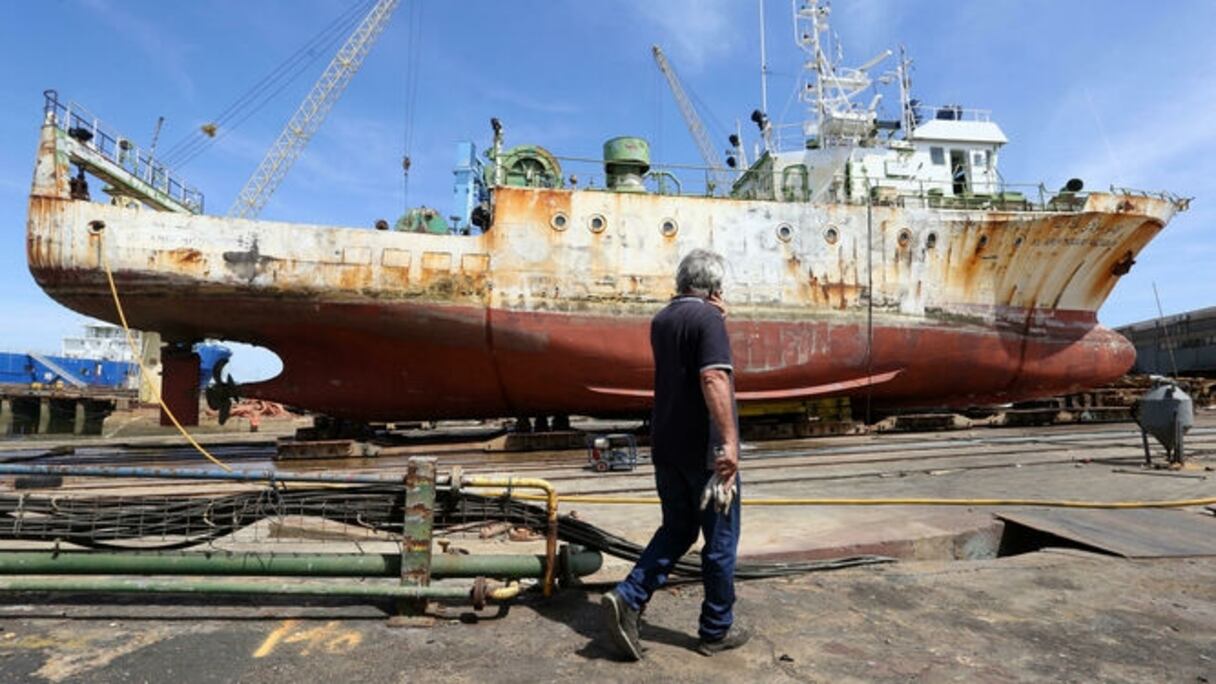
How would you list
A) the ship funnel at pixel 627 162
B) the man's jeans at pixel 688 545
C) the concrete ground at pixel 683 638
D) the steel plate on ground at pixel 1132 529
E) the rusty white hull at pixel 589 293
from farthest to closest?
the ship funnel at pixel 627 162, the rusty white hull at pixel 589 293, the steel plate on ground at pixel 1132 529, the man's jeans at pixel 688 545, the concrete ground at pixel 683 638

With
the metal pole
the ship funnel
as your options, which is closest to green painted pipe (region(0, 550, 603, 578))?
the metal pole

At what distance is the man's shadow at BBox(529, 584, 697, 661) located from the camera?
274 centimetres

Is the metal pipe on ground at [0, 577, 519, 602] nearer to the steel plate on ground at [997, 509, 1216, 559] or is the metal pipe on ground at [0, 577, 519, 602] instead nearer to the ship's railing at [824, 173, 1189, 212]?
the steel plate on ground at [997, 509, 1216, 559]

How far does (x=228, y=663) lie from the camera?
2.53m

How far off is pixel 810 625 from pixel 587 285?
32.0ft

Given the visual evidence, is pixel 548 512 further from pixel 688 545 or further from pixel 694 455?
pixel 694 455

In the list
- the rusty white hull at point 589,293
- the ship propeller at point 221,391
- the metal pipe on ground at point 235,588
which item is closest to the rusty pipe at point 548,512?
the metal pipe on ground at point 235,588

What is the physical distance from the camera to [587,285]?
1236 cm

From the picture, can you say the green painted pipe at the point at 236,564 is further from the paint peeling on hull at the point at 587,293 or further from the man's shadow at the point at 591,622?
the paint peeling on hull at the point at 587,293

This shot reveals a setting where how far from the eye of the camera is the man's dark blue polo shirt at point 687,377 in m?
2.78

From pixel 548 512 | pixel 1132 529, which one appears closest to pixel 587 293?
pixel 1132 529

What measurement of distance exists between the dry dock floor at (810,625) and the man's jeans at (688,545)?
205mm

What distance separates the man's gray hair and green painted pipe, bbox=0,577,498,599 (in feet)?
5.62

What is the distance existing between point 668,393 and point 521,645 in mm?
1253
